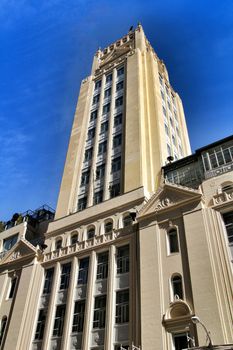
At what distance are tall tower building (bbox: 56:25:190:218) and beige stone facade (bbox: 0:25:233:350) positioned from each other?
0.17m

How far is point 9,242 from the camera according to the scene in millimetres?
39844

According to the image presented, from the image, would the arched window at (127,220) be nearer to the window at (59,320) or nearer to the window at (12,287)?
the window at (59,320)

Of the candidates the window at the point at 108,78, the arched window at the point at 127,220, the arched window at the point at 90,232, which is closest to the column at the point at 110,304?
the arched window at the point at 127,220

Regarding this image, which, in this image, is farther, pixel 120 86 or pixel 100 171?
pixel 120 86

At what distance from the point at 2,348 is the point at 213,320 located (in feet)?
61.4

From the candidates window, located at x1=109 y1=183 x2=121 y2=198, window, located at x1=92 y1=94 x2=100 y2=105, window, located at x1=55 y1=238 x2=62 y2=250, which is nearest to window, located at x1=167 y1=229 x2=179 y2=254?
window, located at x1=109 y1=183 x2=121 y2=198

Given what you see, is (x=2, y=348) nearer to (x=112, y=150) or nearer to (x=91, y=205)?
(x=91, y=205)

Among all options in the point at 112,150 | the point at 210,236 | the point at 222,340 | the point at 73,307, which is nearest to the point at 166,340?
the point at 222,340

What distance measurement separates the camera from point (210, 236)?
2342cm

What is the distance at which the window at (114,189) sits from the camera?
34803mm

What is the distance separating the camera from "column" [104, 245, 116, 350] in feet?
77.9

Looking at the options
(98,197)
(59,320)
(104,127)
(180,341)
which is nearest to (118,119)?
(104,127)

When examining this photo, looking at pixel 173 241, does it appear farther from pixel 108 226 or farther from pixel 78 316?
pixel 78 316

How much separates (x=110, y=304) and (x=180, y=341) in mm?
6243
